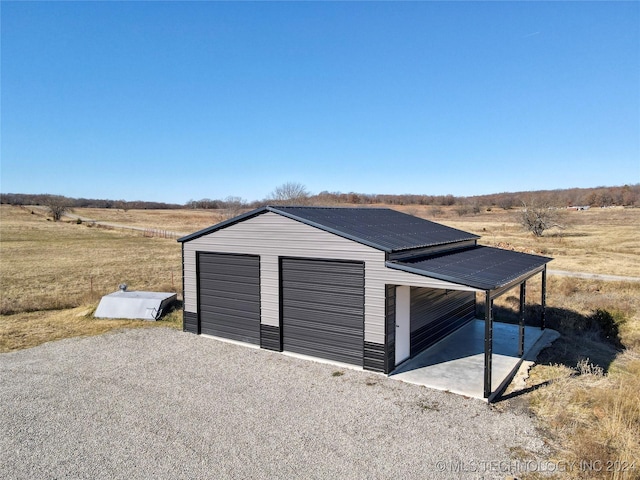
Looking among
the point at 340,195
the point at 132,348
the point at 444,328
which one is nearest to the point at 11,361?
the point at 132,348

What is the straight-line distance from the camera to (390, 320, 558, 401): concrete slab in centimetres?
898

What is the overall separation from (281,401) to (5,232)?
52977 millimetres

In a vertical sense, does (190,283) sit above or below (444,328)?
above

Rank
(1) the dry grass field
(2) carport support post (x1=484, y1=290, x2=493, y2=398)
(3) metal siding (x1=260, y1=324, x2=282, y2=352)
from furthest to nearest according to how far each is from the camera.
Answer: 1. (3) metal siding (x1=260, y1=324, x2=282, y2=352)
2. (2) carport support post (x1=484, y1=290, x2=493, y2=398)
3. (1) the dry grass field

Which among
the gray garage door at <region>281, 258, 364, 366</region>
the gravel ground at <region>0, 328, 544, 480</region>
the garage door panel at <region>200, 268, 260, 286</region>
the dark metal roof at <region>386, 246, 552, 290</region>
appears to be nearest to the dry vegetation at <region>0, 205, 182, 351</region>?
the garage door panel at <region>200, 268, 260, 286</region>

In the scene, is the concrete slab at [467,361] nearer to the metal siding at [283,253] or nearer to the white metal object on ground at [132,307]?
the metal siding at [283,253]

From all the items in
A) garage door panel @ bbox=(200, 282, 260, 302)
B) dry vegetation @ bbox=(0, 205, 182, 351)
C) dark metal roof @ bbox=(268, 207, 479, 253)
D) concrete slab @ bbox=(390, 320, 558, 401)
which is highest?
dark metal roof @ bbox=(268, 207, 479, 253)

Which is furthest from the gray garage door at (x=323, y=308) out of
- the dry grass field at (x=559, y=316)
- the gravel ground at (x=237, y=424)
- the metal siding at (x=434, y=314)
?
the dry grass field at (x=559, y=316)

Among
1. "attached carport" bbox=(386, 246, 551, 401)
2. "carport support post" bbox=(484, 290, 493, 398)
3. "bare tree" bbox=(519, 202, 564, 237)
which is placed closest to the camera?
"carport support post" bbox=(484, 290, 493, 398)

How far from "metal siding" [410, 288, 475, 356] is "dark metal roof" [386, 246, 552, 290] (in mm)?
1188

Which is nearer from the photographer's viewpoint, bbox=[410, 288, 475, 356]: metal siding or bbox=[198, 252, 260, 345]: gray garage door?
bbox=[410, 288, 475, 356]: metal siding

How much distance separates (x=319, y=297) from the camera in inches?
413

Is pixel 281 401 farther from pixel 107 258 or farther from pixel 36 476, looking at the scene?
pixel 107 258

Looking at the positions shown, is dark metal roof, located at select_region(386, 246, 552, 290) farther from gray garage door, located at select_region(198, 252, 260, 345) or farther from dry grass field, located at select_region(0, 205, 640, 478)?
gray garage door, located at select_region(198, 252, 260, 345)
